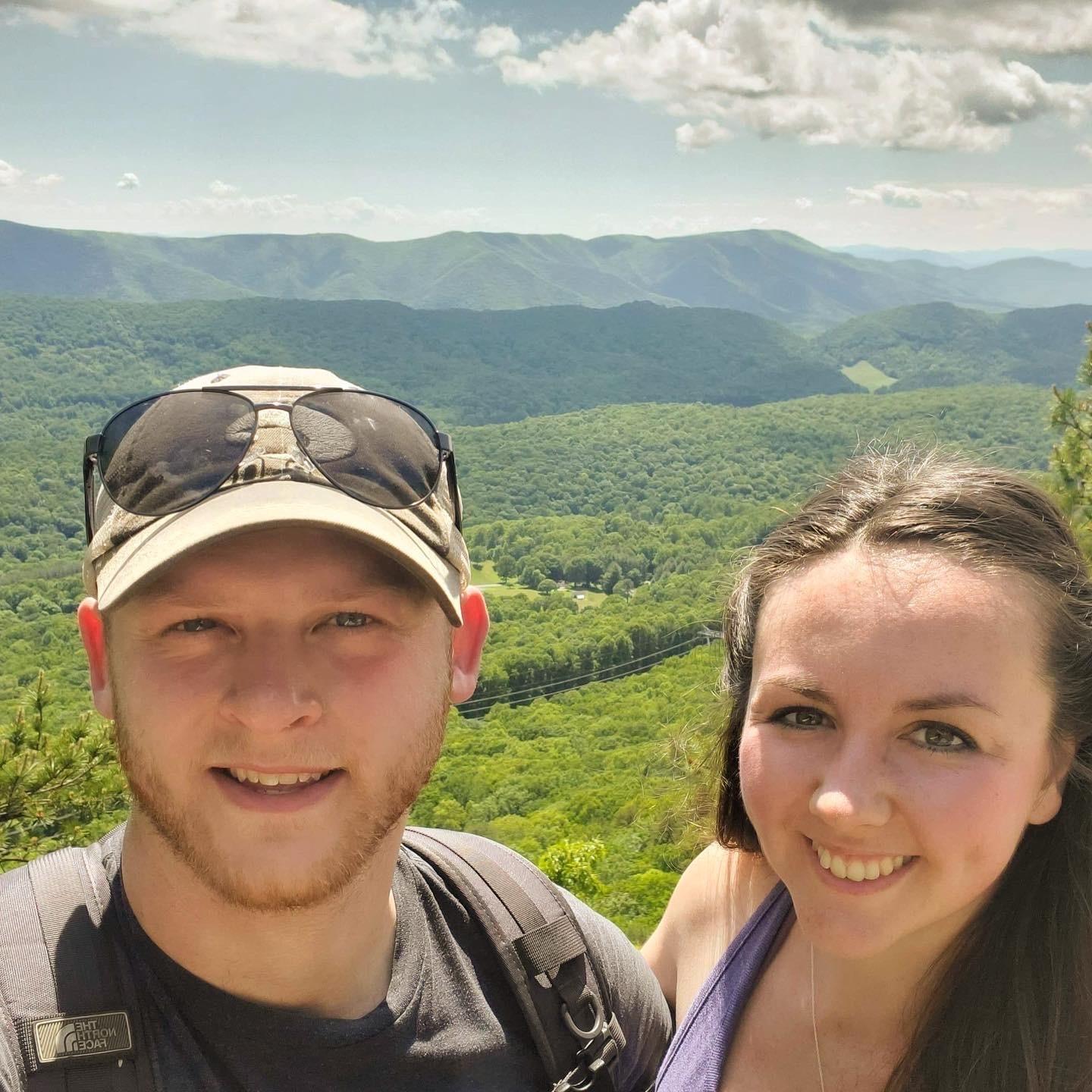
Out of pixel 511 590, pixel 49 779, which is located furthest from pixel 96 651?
pixel 511 590

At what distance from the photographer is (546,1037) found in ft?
6.86

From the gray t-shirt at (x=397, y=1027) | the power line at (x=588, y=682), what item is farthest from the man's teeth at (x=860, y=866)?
the power line at (x=588, y=682)

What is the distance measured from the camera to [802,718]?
2.15 meters

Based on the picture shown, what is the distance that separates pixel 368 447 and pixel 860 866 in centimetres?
137

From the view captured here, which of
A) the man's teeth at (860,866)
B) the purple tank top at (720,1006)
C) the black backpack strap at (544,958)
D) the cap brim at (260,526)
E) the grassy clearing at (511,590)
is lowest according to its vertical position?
the grassy clearing at (511,590)

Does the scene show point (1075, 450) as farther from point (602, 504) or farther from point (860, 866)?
point (602, 504)

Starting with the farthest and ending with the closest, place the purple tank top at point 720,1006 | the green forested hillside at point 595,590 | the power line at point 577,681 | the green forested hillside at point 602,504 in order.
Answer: the green forested hillside at point 602,504, the power line at point 577,681, the green forested hillside at point 595,590, the purple tank top at point 720,1006

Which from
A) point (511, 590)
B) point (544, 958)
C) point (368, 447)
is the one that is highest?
point (368, 447)

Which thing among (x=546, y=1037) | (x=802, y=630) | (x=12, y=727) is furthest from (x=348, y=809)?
(x=12, y=727)

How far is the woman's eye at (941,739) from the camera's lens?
1.96 metres

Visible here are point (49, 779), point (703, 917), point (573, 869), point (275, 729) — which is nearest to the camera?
point (275, 729)

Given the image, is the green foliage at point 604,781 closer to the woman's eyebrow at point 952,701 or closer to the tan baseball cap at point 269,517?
the woman's eyebrow at point 952,701

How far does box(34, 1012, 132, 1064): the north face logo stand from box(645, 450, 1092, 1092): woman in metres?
1.33

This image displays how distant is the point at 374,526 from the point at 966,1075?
5.67 ft
